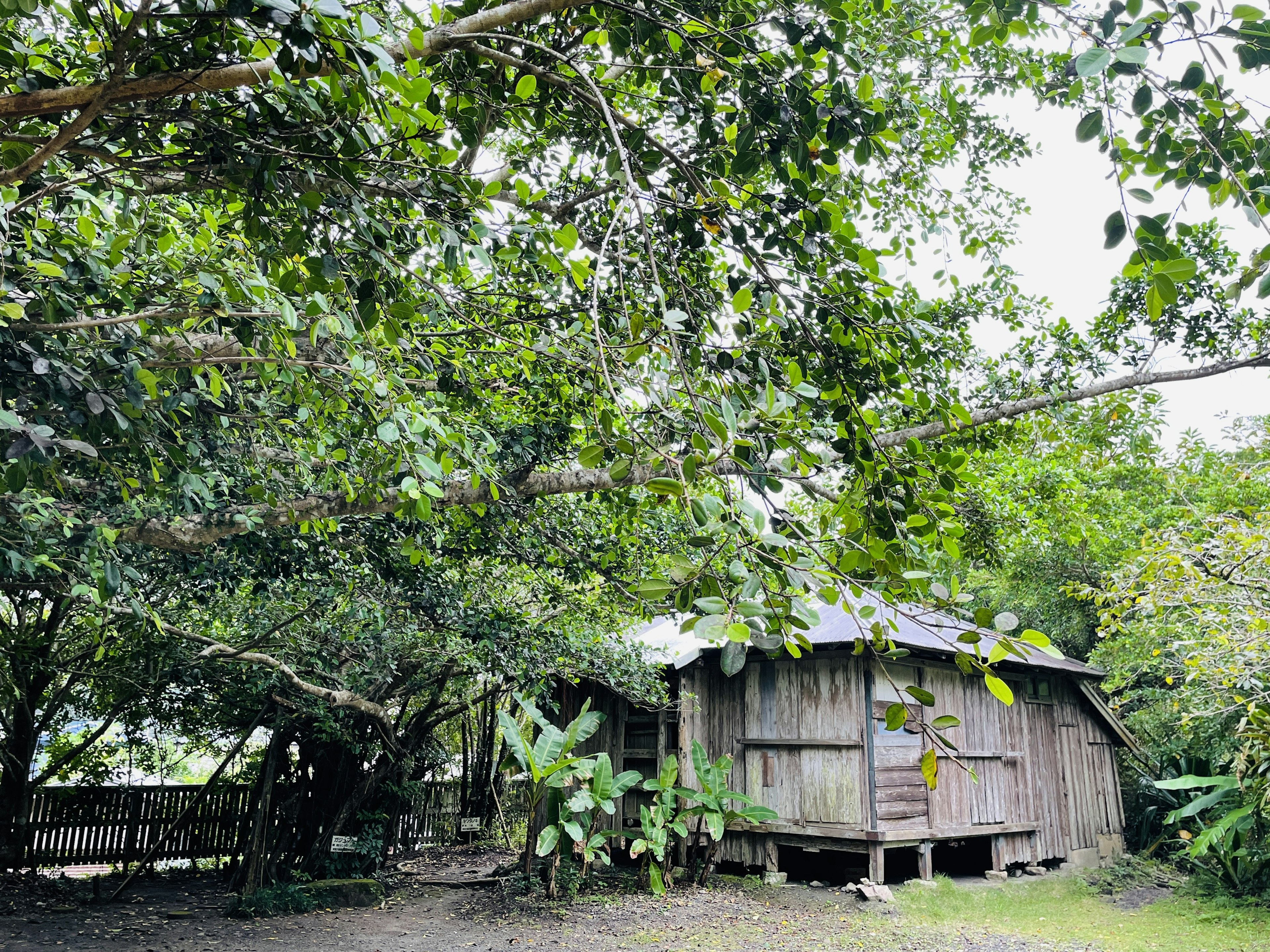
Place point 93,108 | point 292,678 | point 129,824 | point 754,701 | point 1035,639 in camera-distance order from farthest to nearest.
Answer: point 754,701
point 129,824
point 292,678
point 93,108
point 1035,639

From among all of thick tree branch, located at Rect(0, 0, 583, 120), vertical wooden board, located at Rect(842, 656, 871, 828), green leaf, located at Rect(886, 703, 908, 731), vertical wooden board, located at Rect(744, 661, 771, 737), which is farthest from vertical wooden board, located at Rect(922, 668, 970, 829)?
thick tree branch, located at Rect(0, 0, 583, 120)

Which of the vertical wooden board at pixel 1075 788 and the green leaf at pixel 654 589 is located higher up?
the green leaf at pixel 654 589

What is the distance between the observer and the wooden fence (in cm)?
1060

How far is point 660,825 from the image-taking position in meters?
9.64

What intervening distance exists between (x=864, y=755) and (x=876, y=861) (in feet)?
3.96

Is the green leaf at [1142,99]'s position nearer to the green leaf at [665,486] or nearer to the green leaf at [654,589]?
the green leaf at [665,486]

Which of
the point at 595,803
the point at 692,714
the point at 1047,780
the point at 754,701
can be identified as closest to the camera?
the point at 595,803

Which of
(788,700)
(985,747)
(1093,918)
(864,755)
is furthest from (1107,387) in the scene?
(985,747)

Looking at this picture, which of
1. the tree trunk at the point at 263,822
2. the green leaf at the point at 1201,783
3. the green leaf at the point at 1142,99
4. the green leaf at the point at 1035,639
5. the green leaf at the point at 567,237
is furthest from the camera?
the green leaf at the point at 1201,783

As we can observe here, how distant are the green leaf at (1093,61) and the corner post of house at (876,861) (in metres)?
10.1

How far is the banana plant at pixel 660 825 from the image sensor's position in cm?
949

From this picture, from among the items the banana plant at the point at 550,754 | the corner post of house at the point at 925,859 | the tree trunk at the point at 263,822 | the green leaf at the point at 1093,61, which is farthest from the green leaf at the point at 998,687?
the corner post of house at the point at 925,859

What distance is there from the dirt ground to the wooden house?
106 centimetres

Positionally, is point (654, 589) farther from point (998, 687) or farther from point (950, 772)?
point (950, 772)
